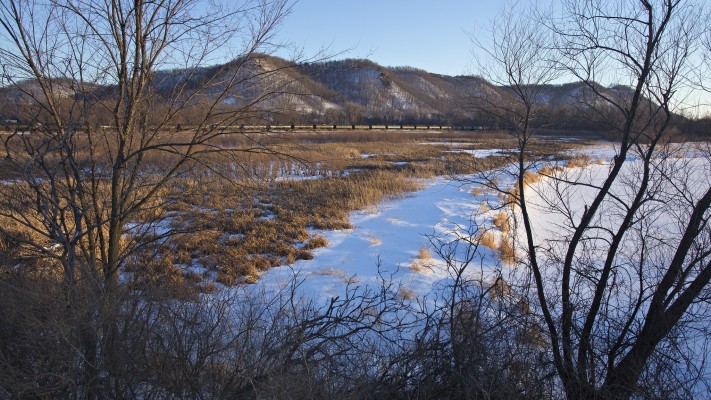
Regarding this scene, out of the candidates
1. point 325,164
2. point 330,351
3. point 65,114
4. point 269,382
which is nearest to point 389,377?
point 330,351

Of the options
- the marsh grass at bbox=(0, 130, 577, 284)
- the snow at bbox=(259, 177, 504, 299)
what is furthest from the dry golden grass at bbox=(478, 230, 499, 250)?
the snow at bbox=(259, 177, 504, 299)

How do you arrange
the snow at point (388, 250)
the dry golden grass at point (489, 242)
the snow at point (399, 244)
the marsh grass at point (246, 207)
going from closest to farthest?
the marsh grass at point (246, 207), the snow at point (399, 244), the snow at point (388, 250), the dry golden grass at point (489, 242)

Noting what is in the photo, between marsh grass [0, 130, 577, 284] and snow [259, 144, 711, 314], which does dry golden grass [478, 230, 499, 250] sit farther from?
snow [259, 144, 711, 314]

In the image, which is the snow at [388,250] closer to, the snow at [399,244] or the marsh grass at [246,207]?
the snow at [399,244]

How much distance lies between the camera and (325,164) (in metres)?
21.7

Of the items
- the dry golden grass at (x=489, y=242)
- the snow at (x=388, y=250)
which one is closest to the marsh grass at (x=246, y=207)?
the dry golden grass at (x=489, y=242)

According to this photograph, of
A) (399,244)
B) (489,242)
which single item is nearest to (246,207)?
(399,244)

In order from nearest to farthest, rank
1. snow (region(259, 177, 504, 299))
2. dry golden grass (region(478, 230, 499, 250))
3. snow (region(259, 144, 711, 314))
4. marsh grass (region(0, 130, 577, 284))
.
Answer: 1. marsh grass (region(0, 130, 577, 284))
2. snow (region(259, 144, 711, 314))
3. snow (region(259, 177, 504, 299))
4. dry golden grass (region(478, 230, 499, 250))

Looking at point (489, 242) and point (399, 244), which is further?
point (399, 244)

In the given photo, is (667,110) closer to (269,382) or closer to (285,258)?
(269,382)

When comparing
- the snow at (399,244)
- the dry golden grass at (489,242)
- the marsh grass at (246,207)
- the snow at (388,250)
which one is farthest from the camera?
the dry golden grass at (489,242)

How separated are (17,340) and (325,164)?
60.7ft

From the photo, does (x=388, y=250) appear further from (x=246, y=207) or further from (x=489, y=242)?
(x=246, y=207)

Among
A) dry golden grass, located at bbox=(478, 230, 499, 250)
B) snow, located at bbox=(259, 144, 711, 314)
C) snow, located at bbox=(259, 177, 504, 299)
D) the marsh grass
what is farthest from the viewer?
dry golden grass, located at bbox=(478, 230, 499, 250)
